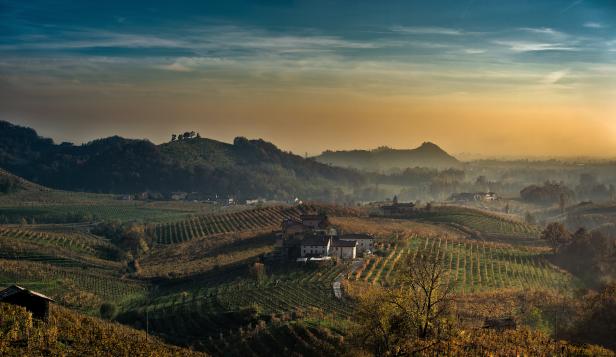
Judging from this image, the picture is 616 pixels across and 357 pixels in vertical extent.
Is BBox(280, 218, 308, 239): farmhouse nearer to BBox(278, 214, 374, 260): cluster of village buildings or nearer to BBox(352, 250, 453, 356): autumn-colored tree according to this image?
BBox(278, 214, 374, 260): cluster of village buildings

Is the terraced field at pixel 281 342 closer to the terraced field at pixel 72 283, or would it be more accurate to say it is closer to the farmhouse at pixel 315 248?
the terraced field at pixel 72 283

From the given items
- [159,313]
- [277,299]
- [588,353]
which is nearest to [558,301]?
[277,299]

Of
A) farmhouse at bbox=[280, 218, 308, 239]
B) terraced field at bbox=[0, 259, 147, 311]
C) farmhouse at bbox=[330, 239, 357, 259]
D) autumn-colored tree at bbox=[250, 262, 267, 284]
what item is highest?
farmhouse at bbox=[280, 218, 308, 239]

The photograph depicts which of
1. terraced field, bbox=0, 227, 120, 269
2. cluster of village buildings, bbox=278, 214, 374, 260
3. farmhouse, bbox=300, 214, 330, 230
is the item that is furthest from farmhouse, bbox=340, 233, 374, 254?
terraced field, bbox=0, 227, 120, 269

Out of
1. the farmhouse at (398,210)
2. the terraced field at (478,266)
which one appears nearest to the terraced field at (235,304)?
the terraced field at (478,266)

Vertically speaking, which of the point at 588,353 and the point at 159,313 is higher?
the point at 588,353

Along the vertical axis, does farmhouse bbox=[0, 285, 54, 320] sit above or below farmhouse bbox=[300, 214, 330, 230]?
above

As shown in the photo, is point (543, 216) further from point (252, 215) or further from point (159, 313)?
point (159, 313)

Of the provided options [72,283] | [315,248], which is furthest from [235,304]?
[72,283]
